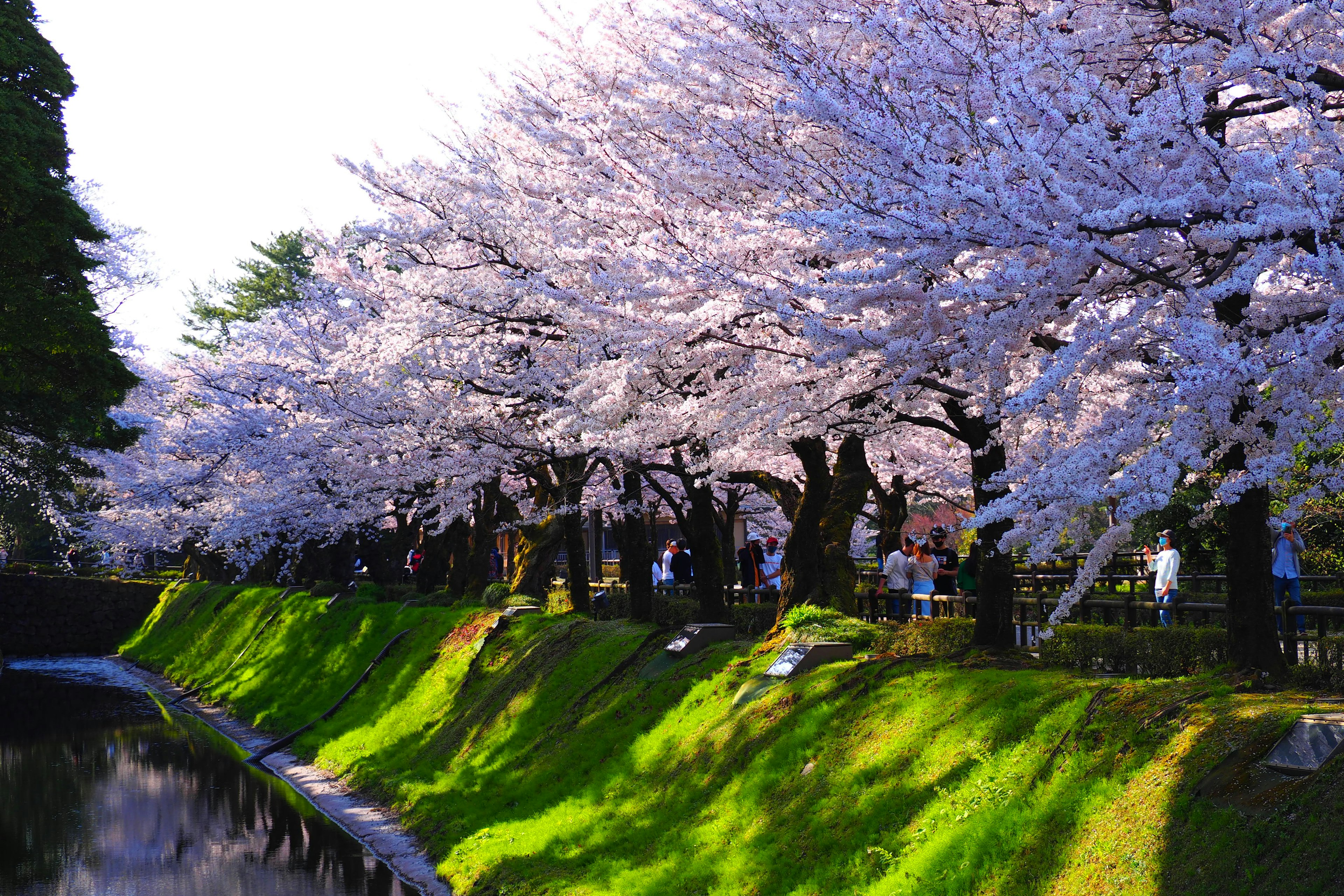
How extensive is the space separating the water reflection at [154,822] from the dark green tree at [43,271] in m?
6.01

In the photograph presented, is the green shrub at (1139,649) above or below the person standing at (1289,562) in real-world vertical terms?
below

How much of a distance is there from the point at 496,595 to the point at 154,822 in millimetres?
8086

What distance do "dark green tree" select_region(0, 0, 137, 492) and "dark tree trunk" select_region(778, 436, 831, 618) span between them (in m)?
10.9

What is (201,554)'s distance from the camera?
4519 cm

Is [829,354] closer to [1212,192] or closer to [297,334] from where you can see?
[1212,192]

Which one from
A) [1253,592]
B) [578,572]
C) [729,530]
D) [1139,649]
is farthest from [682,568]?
[1253,592]

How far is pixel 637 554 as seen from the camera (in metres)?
18.1

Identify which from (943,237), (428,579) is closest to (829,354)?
(943,237)

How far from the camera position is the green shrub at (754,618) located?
15.8 meters

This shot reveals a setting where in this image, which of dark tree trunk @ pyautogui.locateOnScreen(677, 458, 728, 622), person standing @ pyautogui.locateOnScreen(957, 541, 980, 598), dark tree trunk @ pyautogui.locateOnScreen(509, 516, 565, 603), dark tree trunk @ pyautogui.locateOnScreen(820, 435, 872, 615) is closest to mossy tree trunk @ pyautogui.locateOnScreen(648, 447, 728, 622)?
dark tree trunk @ pyautogui.locateOnScreen(677, 458, 728, 622)

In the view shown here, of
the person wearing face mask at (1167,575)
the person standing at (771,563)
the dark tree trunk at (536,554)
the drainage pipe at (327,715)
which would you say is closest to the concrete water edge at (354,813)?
the drainage pipe at (327,715)

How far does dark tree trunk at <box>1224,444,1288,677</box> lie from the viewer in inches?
312

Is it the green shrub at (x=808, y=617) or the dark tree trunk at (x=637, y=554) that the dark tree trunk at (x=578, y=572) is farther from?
the green shrub at (x=808, y=617)

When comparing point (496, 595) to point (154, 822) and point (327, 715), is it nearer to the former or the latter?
point (327, 715)
